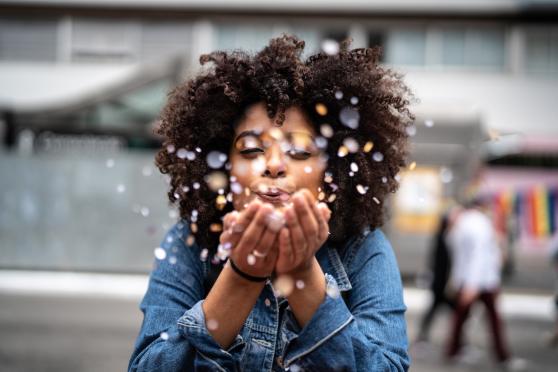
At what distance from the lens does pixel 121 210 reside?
13.5 m

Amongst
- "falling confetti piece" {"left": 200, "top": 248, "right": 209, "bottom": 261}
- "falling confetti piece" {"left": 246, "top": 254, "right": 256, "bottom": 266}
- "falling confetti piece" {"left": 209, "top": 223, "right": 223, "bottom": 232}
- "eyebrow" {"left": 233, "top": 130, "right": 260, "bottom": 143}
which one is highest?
"eyebrow" {"left": 233, "top": 130, "right": 260, "bottom": 143}

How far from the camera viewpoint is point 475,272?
7176mm

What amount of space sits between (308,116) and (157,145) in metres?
12.5

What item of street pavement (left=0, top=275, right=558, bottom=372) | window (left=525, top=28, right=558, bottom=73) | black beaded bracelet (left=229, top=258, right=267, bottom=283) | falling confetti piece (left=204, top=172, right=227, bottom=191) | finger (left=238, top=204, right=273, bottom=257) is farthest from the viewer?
window (left=525, top=28, right=558, bottom=73)

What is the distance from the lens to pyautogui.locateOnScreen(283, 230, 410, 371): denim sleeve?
148cm

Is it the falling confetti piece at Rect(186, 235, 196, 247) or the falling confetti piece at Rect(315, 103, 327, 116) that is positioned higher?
the falling confetti piece at Rect(315, 103, 327, 116)

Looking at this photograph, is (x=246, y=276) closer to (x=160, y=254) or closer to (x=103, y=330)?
(x=160, y=254)

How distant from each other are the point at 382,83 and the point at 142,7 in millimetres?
21361

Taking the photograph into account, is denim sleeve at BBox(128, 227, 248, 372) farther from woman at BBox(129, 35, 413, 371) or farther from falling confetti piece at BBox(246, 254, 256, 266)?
falling confetti piece at BBox(246, 254, 256, 266)

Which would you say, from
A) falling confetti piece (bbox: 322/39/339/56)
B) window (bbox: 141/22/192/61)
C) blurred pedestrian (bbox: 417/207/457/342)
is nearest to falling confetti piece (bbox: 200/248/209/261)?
falling confetti piece (bbox: 322/39/339/56)

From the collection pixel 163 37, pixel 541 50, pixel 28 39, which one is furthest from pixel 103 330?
pixel 541 50

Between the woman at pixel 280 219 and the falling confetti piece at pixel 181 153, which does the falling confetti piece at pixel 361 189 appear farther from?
the falling confetti piece at pixel 181 153

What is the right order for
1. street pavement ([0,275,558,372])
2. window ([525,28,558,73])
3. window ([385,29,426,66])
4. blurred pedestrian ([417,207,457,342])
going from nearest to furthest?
street pavement ([0,275,558,372]) → blurred pedestrian ([417,207,457,342]) → window ([385,29,426,66]) → window ([525,28,558,73])

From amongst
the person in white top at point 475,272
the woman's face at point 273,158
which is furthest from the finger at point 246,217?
the person in white top at point 475,272
